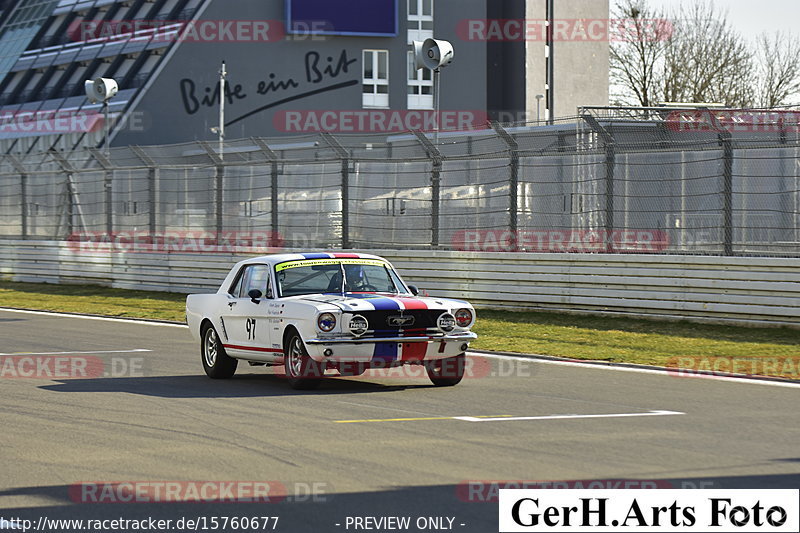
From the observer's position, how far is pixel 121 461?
838cm

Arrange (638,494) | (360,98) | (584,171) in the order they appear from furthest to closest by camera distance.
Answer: (360,98)
(584,171)
(638,494)

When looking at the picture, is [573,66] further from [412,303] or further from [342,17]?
[412,303]

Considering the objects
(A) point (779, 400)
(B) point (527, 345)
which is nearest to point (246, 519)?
(A) point (779, 400)

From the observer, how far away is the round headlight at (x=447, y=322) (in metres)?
12.5

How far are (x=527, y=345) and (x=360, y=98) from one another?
48414 millimetres

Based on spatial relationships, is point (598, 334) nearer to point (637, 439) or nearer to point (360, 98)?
point (637, 439)

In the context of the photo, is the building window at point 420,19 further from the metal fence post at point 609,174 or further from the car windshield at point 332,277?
the car windshield at point 332,277

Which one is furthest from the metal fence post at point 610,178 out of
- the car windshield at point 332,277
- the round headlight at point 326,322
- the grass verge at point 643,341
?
the round headlight at point 326,322

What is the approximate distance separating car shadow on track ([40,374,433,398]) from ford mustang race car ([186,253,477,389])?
18 cm

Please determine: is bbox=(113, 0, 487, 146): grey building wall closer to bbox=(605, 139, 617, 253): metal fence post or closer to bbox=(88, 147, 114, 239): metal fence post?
bbox=(88, 147, 114, 239): metal fence post

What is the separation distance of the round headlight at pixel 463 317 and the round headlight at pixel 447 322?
14 centimetres

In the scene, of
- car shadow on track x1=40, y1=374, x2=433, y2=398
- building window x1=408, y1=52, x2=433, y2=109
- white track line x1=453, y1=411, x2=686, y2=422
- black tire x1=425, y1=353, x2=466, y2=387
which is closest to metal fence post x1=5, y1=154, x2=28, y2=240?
car shadow on track x1=40, y1=374, x2=433, y2=398

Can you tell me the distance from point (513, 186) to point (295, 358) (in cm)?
932

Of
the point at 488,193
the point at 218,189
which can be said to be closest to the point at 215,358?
the point at 488,193
